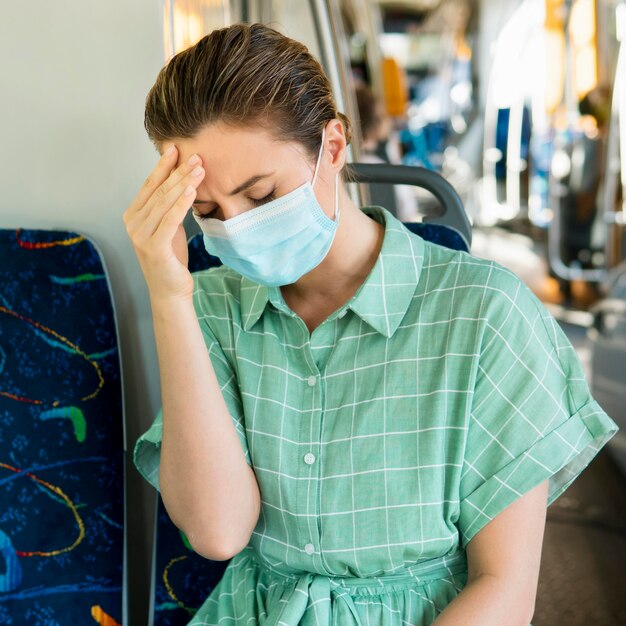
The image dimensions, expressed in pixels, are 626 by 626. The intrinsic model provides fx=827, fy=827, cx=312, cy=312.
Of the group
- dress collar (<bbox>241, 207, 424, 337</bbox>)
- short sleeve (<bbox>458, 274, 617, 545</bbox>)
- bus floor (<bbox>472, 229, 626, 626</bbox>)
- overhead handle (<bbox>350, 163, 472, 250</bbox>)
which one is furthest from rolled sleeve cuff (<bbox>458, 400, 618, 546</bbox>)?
bus floor (<bbox>472, 229, 626, 626</bbox>)

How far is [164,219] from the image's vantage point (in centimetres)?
121

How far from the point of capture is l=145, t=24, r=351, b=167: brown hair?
1.20 m

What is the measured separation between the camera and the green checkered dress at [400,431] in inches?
47.4

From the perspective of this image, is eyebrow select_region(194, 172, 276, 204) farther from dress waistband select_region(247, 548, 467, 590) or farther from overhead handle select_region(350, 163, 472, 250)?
dress waistband select_region(247, 548, 467, 590)

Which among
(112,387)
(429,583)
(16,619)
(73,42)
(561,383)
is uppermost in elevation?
(73,42)

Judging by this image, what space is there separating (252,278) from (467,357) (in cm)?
36

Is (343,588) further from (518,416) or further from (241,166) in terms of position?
(241,166)

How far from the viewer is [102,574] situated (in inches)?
61.0

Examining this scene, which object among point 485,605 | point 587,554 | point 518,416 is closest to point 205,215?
point 518,416

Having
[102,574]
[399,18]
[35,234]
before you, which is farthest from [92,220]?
[399,18]

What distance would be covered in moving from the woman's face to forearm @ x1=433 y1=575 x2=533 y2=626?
64 cm

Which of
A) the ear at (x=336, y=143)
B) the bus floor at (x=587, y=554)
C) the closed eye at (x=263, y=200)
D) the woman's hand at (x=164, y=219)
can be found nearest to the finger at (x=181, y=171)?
the woman's hand at (x=164, y=219)

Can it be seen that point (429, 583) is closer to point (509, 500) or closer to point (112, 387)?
point (509, 500)

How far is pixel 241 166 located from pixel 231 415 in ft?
1.35
